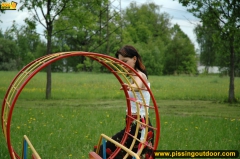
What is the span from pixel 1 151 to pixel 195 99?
38.7ft

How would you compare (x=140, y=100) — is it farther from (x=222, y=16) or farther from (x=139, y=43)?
(x=139, y=43)

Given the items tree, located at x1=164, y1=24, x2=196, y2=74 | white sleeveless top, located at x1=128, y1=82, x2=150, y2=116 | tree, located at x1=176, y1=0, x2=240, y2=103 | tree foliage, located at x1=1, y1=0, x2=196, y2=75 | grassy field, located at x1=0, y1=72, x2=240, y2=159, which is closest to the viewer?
white sleeveless top, located at x1=128, y1=82, x2=150, y2=116

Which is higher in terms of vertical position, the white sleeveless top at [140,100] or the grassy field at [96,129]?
the white sleeveless top at [140,100]

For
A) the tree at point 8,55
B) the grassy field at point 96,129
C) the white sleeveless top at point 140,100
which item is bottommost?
the grassy field at point 96,129

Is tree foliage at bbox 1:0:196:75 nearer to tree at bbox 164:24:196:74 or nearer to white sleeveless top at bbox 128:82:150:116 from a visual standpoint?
tree at bbox 164:24:196:74

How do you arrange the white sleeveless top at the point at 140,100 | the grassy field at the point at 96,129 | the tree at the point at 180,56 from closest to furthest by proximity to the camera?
the white sleeveless top at the point at 140,100 → the grassy field at the point at 96,129 → the tree at the point at 180,56

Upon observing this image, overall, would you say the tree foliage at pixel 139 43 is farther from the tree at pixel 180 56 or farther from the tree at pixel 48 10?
the tree at pixel 48 10

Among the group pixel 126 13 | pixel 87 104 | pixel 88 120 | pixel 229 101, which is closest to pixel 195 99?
pixel 229 101

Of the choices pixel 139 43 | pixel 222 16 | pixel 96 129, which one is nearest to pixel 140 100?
pixel 96 129

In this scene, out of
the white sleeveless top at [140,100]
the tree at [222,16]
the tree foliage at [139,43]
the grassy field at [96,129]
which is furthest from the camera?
the tree foliage at [139,43]


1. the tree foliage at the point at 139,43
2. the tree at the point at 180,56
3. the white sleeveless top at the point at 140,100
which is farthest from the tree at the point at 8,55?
the white sleeveless top at the point at 140,100

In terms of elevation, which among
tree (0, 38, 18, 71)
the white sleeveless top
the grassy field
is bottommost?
the grassy field

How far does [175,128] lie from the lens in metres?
9.02

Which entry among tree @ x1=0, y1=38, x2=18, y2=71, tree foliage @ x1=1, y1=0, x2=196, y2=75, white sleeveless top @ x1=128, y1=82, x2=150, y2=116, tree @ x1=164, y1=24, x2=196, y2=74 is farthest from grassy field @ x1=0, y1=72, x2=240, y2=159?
tree @ x1=164, y1=24, x2=196, y2=74
